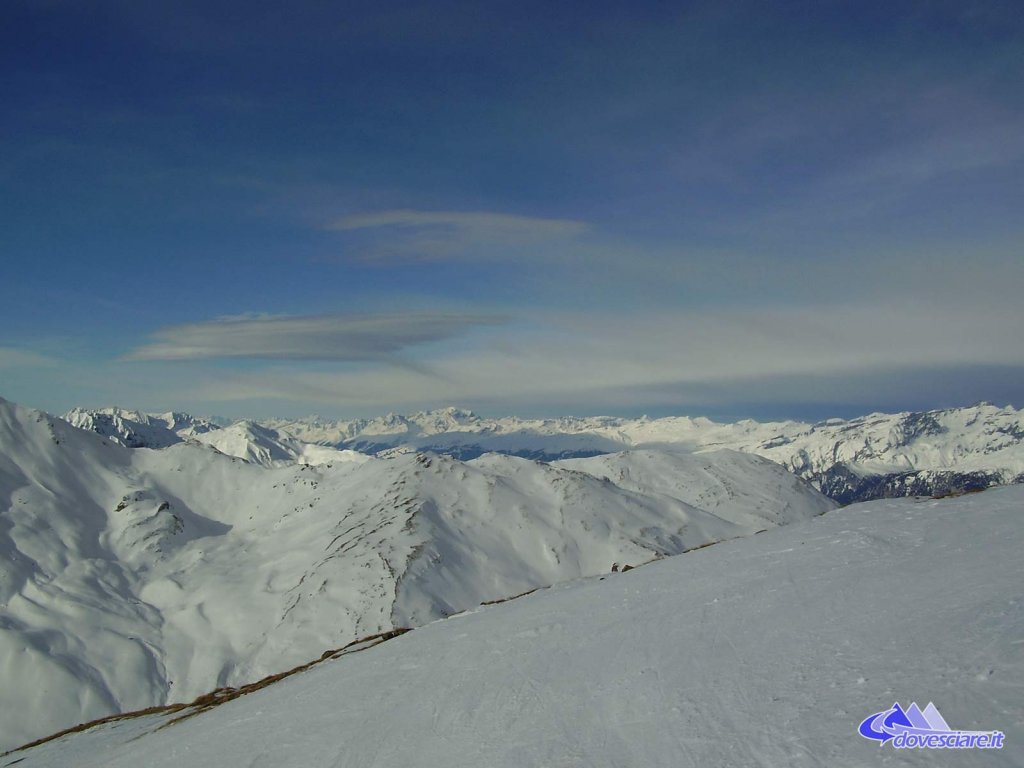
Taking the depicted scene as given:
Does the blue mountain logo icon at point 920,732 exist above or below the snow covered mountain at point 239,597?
above

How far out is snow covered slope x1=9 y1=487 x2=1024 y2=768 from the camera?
1137cm

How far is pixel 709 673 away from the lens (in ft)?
46.7

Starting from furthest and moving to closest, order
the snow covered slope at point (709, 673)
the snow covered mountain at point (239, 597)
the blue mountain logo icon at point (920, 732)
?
the snow covered mountain at point (239, 597), the snow covered slope at point (709, 673), the blue mountain logo icon at point (920, 732)

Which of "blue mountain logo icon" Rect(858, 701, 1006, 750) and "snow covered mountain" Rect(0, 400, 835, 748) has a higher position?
"blue mountain logo icon" Rect(858, 701, 1006, 750)

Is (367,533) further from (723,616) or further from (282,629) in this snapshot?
(723,616)

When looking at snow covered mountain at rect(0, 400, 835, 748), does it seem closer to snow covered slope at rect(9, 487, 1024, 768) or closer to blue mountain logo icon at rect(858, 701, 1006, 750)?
snow covered slope at rect(9, 487, 1024, 768)

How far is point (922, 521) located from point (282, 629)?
157437 mm

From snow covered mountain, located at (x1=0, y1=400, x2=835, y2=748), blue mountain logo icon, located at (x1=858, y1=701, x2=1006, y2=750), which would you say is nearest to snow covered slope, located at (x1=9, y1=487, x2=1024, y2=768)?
blue mountain logo icon, located at (x1=858, y1=701, x2=1006, y2=750)

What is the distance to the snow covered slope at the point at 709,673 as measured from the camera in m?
11.4

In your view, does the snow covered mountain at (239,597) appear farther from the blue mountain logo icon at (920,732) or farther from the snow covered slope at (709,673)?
the blue mountain logo icon at (920,732)

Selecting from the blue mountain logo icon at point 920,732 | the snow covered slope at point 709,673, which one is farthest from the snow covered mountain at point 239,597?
the blue mountain logo icon at point 920,732

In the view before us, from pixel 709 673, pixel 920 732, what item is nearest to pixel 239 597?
pixel 709 673

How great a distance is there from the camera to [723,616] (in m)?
17.5

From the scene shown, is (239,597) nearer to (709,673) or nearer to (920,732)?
(709,673)
